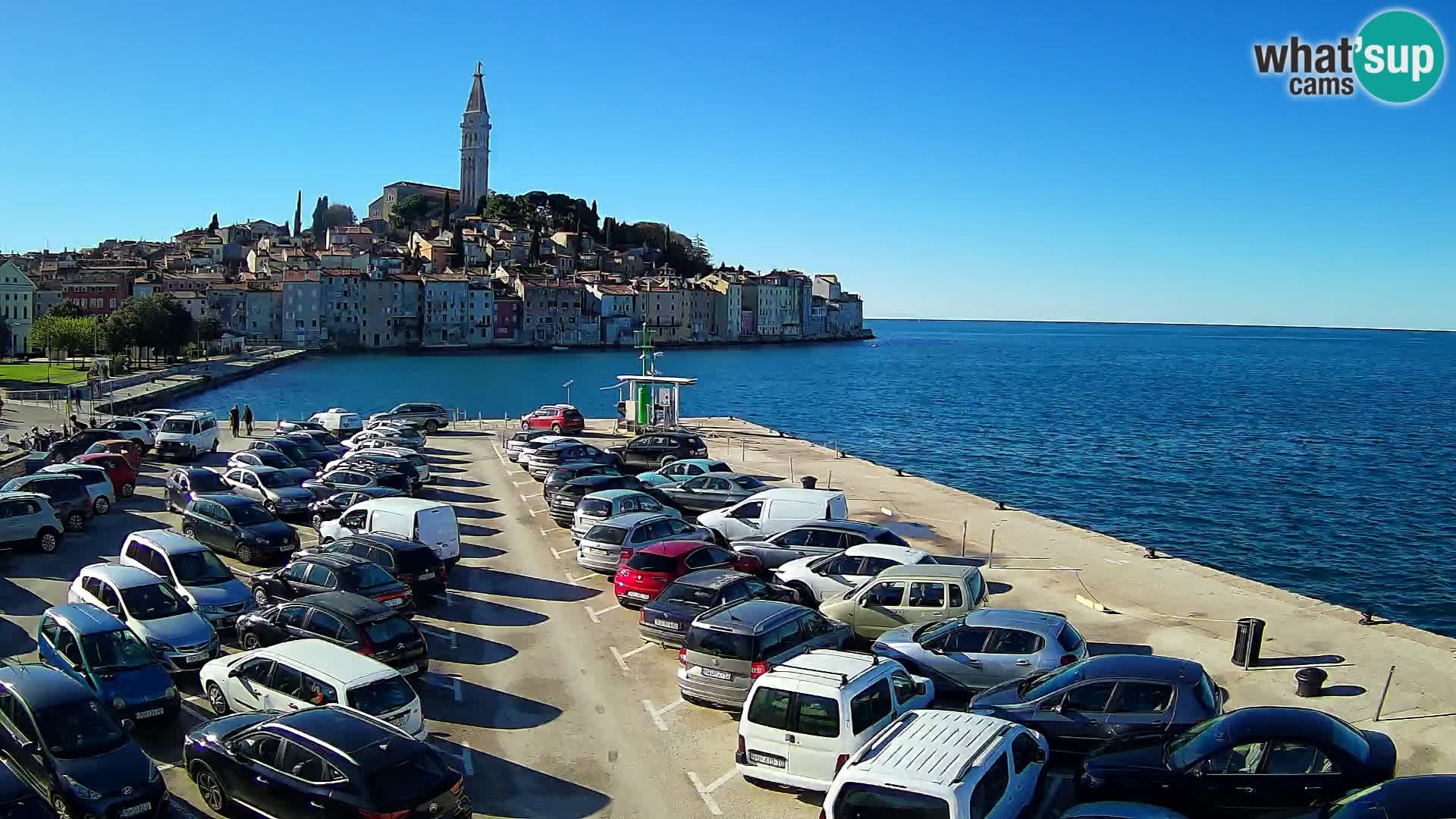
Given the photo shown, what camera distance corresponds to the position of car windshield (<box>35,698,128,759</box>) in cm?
974

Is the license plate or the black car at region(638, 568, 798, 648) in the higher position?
the black car at region(638, 568, 798, 648)

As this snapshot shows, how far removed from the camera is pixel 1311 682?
12930 millimetres

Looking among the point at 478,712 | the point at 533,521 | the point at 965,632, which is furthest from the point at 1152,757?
the point at 533,521

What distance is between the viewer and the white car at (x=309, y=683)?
35.5 ft

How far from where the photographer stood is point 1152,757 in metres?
9.53

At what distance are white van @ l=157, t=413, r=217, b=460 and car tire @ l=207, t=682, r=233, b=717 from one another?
22933mm

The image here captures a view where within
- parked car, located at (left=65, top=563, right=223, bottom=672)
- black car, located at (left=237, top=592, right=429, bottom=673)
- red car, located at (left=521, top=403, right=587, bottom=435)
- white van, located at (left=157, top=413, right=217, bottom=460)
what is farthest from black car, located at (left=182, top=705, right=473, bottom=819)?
red car, located at (left=521, top=403, right=587, bottom=435)

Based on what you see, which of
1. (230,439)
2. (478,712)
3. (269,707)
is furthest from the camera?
(230,439)

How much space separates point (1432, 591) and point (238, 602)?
28.9 m

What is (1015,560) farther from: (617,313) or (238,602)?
(617,313)

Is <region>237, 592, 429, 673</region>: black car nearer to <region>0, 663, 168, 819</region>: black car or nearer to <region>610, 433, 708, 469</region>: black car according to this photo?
<region>0, 663, 168, 819</region>: black car

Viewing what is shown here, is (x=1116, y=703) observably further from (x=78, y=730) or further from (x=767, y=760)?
(x=78, y=730)

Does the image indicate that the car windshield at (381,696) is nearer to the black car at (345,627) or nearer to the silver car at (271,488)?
the black car at (345,627)

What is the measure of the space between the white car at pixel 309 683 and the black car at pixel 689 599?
4.21m
